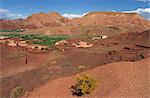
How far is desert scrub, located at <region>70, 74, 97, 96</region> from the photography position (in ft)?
50.2

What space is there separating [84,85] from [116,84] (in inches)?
65.2

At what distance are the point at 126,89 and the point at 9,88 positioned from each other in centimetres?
990

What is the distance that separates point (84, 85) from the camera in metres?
15.3

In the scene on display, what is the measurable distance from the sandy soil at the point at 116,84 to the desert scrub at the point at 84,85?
0.91ft

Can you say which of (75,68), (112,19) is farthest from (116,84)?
(112,19)

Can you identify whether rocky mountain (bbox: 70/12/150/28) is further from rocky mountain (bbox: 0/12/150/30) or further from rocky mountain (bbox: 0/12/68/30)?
rocky mountain (bbox: 0/12/68/30)

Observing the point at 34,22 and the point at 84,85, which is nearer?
the point at 84,85

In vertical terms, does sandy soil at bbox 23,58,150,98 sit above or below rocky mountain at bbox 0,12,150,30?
below

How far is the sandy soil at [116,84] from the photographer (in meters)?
14.5

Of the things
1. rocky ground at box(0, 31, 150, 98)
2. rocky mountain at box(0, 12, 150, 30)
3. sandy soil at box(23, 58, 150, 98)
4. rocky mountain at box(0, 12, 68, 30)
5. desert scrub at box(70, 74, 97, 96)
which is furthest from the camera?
rocky mountain at box(0, 12, 68, 30)

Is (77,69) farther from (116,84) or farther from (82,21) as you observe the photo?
(82,21)

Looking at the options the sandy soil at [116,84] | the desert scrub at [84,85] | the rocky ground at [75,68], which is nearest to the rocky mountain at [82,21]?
the rocky ground at [75,68]

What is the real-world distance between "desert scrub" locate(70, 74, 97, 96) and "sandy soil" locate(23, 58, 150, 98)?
278 millimetres

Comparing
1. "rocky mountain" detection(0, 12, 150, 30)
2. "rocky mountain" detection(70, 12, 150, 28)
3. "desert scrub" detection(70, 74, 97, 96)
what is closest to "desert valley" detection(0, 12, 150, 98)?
"desert scrub" detection(70, 74, 97, 96)
